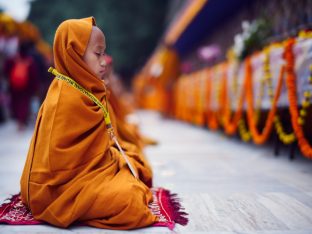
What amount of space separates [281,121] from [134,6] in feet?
72.9

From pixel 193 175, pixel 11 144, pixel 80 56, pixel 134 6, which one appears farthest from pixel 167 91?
pixel 134 6

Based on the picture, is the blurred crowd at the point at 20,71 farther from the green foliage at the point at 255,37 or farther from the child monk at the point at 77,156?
the child monk at the point at 77,156

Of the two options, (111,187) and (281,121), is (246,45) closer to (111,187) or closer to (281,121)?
(281,121)

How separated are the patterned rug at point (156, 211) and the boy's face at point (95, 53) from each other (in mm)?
909

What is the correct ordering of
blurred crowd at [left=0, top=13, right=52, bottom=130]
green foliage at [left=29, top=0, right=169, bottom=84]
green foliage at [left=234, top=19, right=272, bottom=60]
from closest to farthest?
green foliage at [left=234, top=19, right=272, bottom=60] < blurred crowd at [left=0, top=13, right=52, bottom=130] < green foliage at [left=29, top=0, right=169, bottom=84]

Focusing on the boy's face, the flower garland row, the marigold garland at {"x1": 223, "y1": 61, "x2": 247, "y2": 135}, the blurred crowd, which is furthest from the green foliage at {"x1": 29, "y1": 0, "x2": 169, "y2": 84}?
the boy's face

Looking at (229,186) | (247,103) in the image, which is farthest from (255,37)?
(229,186)

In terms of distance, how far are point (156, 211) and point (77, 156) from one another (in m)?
0.60

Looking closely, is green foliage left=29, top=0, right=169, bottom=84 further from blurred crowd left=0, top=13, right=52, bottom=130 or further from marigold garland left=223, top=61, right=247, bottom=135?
marigold garland left=223, top=61, right=247, bottom=135

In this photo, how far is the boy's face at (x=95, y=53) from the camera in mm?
2357

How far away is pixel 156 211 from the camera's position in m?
2.44

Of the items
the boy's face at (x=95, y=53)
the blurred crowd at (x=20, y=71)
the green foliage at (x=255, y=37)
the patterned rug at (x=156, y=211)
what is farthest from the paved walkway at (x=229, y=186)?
the blurred crowd at (x=20, y=71)

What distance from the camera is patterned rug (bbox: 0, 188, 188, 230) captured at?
2.22 metres

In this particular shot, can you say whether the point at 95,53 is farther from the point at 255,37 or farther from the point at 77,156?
the point at 255,37
